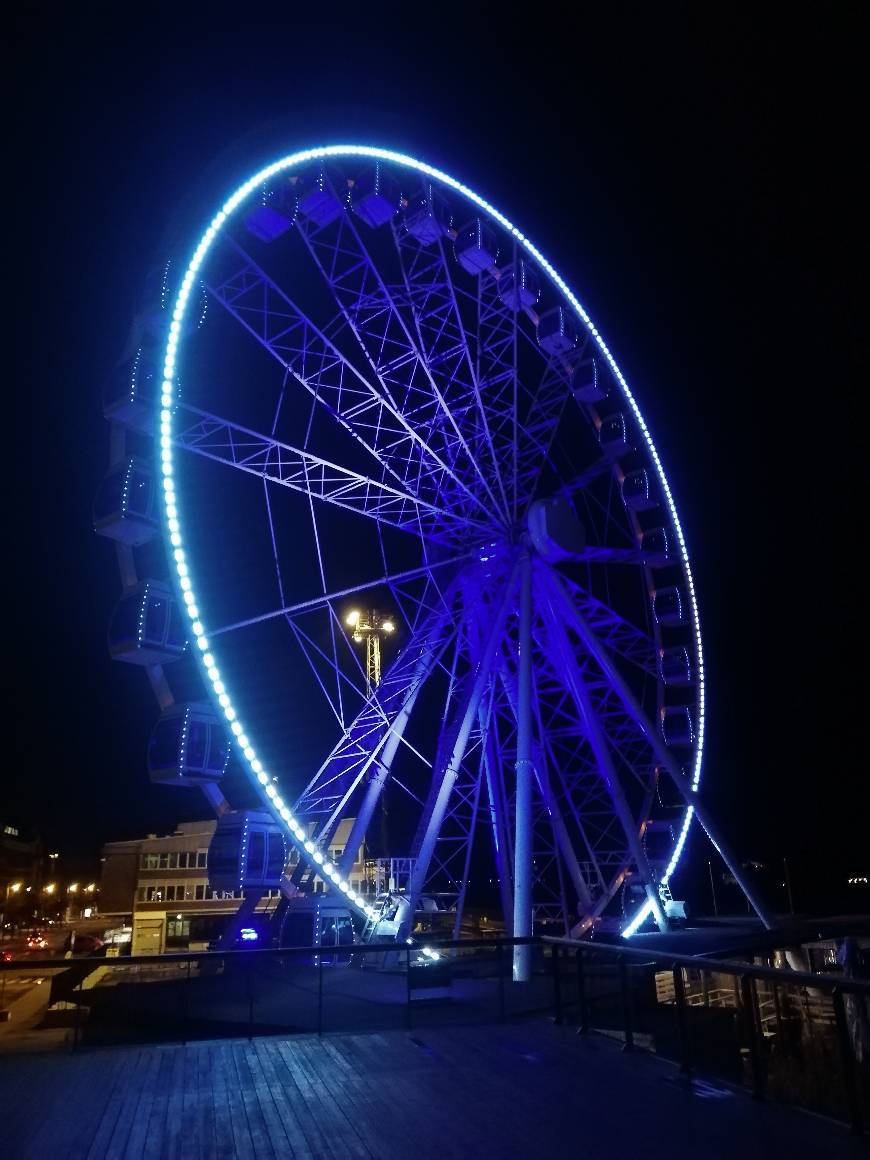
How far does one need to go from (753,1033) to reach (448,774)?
988 cm

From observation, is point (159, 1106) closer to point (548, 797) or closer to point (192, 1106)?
point (192, 1106)

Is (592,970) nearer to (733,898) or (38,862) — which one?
(733,898)

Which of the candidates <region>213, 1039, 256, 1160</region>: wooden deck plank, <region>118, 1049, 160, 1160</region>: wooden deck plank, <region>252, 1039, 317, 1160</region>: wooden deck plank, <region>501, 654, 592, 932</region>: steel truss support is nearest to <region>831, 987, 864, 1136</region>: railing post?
<region>252, 1039, 317, 1160</region>: wooden deck plank

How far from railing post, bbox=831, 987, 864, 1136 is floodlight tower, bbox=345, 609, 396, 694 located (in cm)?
2453

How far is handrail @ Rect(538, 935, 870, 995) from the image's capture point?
504 cm

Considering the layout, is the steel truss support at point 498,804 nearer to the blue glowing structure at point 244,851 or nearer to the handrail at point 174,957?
the blue glowing structure at point 244,851

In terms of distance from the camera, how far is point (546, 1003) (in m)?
10.5

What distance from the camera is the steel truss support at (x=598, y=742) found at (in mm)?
16688

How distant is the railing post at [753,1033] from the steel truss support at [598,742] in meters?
10.3

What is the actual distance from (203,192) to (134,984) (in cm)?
Result: 1186

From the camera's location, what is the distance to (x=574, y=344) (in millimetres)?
18891

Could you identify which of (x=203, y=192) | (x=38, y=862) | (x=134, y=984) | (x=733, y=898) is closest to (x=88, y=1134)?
(x=134, y=984)

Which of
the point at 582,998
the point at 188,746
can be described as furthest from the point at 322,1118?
the point at 188,746

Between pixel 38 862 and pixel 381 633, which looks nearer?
pixel 381 633
